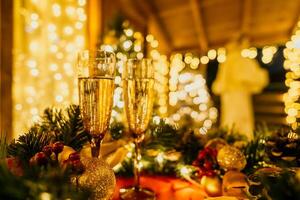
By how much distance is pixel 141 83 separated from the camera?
35.6 inches

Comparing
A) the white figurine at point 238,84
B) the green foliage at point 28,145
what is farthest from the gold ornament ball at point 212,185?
the white figurine at point 238,84

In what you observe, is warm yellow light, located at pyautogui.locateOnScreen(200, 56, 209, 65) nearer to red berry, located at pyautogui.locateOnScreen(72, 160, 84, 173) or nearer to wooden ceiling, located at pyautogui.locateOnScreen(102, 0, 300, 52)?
wooden ceiling, located at pyautogui.locateOnScreen(102, 0, 300, 52)

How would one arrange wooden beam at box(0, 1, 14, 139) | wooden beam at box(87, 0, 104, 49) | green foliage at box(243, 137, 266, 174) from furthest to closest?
wooden beam at box(87, 0, 104, 49) → wooden beam at box(0, 1, 14, 139) → green foliage at box(243, 137, 266, 174)

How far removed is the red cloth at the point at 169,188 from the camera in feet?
2.84

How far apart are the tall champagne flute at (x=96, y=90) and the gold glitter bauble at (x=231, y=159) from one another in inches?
12.1

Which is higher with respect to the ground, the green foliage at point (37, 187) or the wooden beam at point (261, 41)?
the wooden beam at point (261, 41)

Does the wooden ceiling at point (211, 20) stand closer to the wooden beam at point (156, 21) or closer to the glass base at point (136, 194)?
the wooden beam at point (156, 21)

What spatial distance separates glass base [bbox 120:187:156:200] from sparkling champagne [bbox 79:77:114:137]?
174mm

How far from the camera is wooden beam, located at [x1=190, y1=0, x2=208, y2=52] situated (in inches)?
123

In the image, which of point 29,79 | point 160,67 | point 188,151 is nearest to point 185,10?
point 160,67

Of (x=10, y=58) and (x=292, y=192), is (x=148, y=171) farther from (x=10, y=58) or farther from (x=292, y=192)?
(x=10, y=58)

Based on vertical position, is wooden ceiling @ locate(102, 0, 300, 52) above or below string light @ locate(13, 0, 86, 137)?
above

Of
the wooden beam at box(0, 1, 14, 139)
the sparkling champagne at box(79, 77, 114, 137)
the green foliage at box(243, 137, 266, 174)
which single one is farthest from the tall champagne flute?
the wooden beam at box(0, 1, 14, 139)

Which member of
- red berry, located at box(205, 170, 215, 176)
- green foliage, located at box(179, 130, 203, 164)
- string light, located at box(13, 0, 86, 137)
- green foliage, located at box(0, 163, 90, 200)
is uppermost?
string light, located at box(13, 0, 86, 137)
